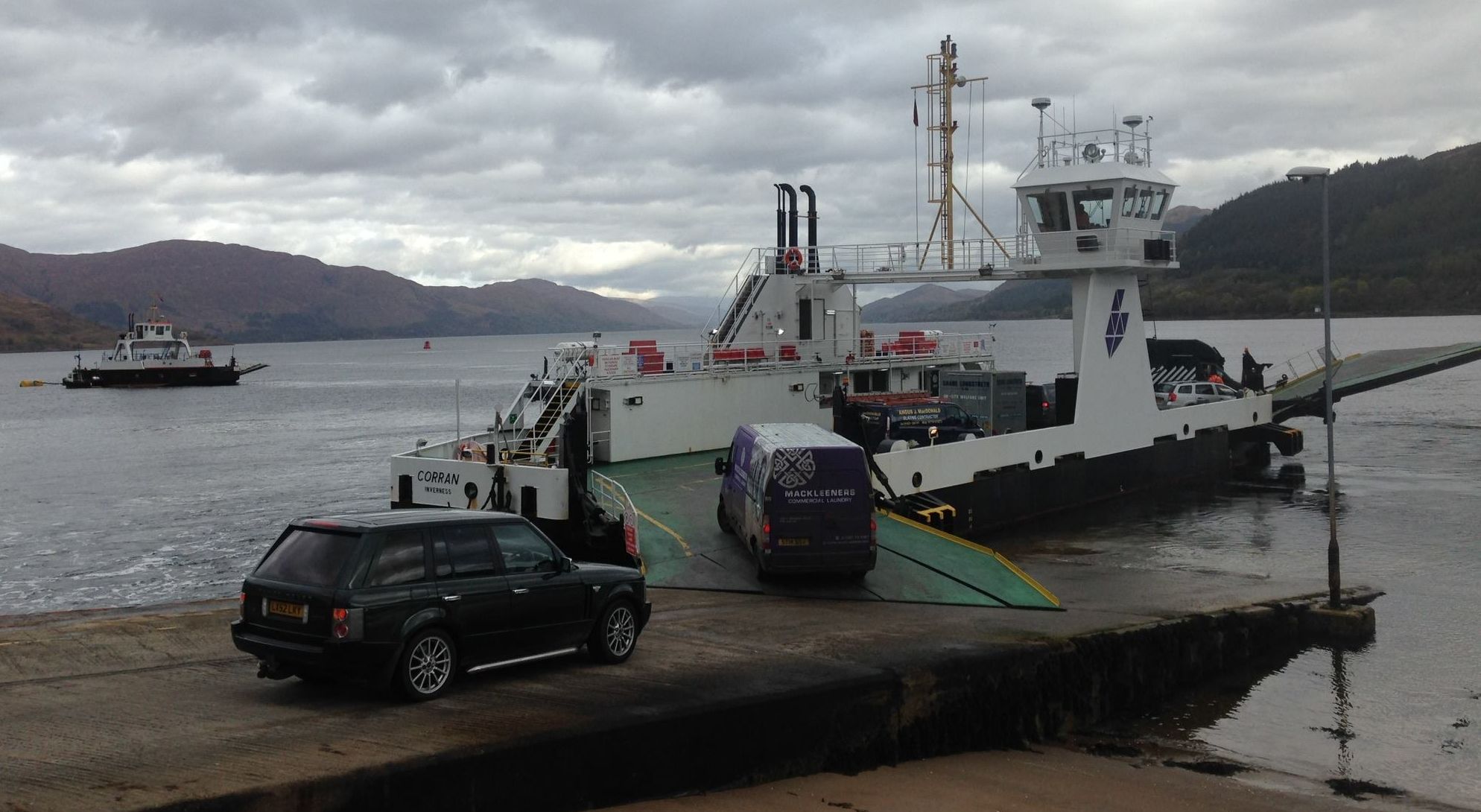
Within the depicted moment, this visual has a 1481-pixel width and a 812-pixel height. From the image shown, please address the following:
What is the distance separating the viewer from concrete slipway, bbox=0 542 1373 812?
25.3 feet

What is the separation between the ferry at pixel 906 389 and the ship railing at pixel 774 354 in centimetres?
7

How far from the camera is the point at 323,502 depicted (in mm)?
38344

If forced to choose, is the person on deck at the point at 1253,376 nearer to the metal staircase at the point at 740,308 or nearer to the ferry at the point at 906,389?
the ferry at the point at 906,389

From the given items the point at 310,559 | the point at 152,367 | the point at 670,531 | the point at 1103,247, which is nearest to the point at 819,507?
the point at 670,531

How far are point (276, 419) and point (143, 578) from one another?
53563 mm

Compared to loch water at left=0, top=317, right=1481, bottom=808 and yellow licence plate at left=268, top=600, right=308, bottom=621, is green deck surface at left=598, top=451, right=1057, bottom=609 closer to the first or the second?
loch water at left=0, top=317, right=1481, bottom=808

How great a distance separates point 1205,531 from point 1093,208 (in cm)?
885

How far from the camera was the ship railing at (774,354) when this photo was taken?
27359 millimetres

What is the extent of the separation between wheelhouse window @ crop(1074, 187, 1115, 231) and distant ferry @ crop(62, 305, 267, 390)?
102361 mm

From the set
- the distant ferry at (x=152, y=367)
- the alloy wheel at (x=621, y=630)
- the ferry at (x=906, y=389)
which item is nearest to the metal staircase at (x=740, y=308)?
the ferry at (x=906, y=389)

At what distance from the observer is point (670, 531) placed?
19469mm

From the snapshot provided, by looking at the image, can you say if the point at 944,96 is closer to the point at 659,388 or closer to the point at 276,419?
the point at 659,388


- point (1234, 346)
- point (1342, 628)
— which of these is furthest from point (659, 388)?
point (1234, 346)

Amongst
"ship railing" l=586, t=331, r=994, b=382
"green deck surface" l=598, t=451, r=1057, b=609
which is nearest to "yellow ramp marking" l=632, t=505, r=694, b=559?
"green deck surface" l=598, t=451, r=1057, b=609
